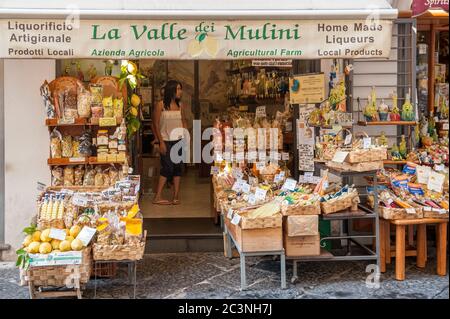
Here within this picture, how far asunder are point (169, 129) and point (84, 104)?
236 centimetres

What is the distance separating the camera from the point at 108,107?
6797 millimetres

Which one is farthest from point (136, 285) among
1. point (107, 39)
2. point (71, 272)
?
point (107, 39)

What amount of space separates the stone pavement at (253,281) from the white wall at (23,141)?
0.64 metres

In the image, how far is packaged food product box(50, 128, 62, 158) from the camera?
6859mm

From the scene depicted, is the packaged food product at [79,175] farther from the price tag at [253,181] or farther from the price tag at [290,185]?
the price tag at [290,185]

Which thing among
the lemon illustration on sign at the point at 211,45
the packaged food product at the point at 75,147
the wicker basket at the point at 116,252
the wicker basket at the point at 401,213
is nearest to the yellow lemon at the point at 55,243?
the wicker basket at the point at 116,252

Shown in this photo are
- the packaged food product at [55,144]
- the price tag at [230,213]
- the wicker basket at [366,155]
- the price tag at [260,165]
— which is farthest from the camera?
the price tag at [260,165]

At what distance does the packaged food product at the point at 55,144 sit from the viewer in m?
6.86

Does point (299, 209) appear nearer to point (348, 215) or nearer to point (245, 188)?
point (348, 215)

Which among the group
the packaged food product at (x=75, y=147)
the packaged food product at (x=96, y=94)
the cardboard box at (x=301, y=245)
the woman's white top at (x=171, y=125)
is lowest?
the cardboard box at (x=301, y=245)

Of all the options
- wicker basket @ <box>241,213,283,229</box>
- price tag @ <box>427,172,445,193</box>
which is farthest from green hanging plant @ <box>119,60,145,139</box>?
price tag @ <box>427,172,445,193</box>

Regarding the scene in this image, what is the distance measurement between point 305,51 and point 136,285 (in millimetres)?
2953

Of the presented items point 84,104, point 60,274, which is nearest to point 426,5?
point 84,104

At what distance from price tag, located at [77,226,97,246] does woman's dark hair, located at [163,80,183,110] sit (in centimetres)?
355
